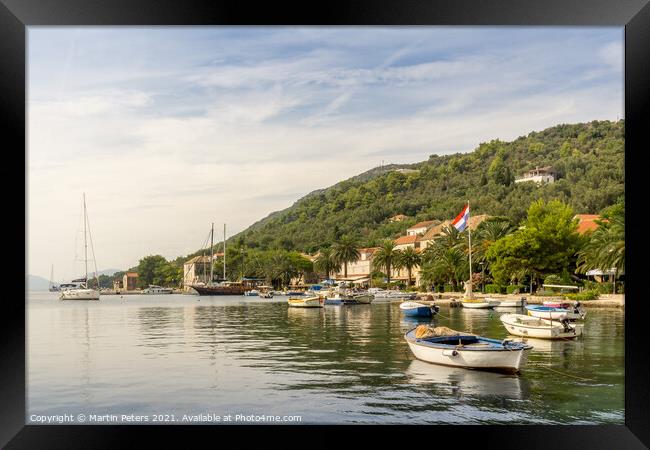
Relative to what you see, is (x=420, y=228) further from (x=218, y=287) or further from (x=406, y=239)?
(x=218, y=287)

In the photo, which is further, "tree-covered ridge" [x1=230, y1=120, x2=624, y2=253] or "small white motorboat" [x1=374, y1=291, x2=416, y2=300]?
"small white motorboat" [x1=374, y1=291, x2=416, y2=300]

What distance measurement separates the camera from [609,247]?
26188mm

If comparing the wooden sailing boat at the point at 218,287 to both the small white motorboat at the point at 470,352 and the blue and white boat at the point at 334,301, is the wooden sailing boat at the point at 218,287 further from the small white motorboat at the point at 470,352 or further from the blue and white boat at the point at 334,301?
the small white motorboat at the point at 470,352

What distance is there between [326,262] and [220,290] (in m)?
16.7

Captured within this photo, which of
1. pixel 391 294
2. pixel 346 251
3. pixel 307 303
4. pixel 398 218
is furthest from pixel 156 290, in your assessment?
pixel 307 303

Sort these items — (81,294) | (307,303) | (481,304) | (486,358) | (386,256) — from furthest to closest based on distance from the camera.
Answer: (81,294), (386,256), (307,303), (481,304), (486,358)

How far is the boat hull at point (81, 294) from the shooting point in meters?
55.5

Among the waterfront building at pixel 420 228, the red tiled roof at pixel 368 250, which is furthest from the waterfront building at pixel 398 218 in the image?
the red tiled roof at pixel 368 250

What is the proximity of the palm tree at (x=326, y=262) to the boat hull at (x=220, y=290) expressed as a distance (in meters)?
10.3

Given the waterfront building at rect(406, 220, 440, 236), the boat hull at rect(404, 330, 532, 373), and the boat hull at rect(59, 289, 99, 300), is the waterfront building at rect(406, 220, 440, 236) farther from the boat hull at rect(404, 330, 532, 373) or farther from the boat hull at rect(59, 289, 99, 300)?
the boat hull at rect(404, 330, 532, 373)

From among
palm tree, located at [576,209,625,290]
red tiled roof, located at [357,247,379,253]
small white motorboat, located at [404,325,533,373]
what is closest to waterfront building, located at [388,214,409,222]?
red tiled roof, located at [357,247,379,253]

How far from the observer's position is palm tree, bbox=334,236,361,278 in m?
47.3

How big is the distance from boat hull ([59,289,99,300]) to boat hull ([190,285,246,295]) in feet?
39.2

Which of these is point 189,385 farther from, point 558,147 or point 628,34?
point 558,147
